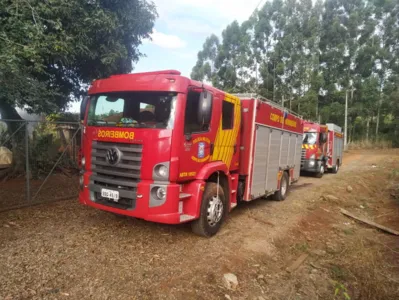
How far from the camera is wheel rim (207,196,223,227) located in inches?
186

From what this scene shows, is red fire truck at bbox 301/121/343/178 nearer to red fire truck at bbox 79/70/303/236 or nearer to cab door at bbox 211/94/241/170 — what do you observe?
cab door at bbox 211/94/241/170

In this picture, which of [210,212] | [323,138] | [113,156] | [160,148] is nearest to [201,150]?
[160,148]

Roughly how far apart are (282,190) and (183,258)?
16.1 ft

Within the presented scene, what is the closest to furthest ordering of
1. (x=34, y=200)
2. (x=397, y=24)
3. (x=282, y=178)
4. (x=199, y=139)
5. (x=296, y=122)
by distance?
(x=199, y=139)
(x=34, y=200)
(x=282, y=178)
(x=296, y=122)
(x=397, y=24)

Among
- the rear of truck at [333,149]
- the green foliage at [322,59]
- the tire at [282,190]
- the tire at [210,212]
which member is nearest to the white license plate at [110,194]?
the tire at [210,212]

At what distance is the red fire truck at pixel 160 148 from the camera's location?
4.05 meters

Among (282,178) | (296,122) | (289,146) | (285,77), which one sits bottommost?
(282,178)

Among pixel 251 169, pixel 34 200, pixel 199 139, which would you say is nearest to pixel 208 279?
pixel 199 139

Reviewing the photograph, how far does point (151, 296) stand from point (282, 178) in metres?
5.92

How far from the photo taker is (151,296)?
10.1 feet

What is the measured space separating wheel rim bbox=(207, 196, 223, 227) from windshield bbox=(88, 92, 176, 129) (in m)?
1.55

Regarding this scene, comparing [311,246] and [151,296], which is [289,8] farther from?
[151,296]

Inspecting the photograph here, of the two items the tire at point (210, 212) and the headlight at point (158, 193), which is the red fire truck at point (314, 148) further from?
the headlight at point (158, 193)

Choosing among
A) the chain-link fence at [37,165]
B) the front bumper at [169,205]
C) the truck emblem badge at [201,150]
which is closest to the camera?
the front bumper at [169,205]
